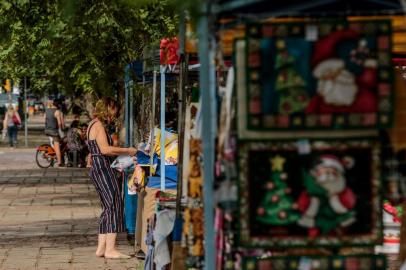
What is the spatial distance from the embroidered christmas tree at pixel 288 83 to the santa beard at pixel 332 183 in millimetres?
369

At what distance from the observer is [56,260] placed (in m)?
11.6

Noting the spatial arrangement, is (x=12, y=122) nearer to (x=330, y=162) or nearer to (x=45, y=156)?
(x=45, y=156)

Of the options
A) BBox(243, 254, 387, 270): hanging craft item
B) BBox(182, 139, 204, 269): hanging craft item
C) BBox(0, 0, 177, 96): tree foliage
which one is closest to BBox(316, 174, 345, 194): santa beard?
BBox(243, 254, 387, 270): hanging craft item

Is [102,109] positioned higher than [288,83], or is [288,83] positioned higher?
[288,83]

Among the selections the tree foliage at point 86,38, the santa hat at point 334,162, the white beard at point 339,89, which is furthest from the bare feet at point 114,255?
the white beard at point 339,89

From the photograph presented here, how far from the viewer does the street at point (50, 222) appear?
11.5m

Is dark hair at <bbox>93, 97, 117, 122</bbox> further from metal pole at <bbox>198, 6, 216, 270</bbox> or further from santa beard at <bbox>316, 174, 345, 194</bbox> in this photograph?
santa beard at <bbox>316, 174, 345, 194</bbox>

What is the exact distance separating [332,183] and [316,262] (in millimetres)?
410

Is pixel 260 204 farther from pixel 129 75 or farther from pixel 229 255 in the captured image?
pixel 129 75

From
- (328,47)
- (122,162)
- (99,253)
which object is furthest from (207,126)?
(99,253)

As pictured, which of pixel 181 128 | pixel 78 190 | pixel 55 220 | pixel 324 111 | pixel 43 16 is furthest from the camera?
pixel 78 190

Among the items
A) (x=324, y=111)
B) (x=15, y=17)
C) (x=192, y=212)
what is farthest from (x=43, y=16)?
(x=324, y=111)

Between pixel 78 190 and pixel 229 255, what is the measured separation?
50.9ft

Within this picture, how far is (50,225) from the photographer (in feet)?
49.2
